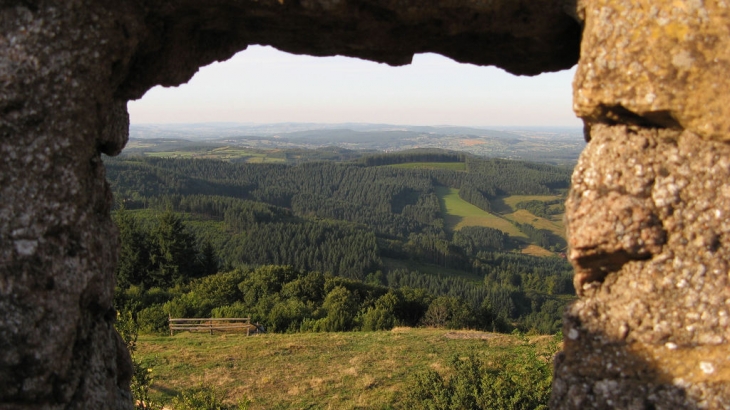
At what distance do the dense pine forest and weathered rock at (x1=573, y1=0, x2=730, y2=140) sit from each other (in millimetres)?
9717

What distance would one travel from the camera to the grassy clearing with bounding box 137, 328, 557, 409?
37.7 feet

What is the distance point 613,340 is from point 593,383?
0.35 meters

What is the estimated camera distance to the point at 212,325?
20.9m

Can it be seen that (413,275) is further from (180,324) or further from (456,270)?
(180,324)

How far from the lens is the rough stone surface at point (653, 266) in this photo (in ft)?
10.7

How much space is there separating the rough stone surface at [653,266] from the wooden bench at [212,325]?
57.5 ft

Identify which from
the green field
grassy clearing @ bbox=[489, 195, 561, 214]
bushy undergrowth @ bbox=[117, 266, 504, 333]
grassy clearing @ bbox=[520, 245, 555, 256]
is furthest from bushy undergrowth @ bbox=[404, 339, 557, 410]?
grassy clearing @ bbox=[489, 195, 561, 214]

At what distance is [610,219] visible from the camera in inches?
134

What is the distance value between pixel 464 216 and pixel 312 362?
155 m

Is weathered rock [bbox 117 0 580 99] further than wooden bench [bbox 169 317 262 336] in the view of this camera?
No

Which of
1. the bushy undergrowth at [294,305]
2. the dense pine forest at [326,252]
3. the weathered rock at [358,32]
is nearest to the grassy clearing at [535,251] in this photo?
the dense pine forest at [326,252]

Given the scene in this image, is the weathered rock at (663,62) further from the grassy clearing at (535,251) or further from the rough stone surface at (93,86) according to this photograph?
the grassy clearing at (535,251)

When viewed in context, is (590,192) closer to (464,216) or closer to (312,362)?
(312,362)

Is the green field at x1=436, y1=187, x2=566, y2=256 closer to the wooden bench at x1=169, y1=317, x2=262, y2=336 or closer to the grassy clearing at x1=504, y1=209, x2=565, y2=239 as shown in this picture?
the grassy clearing at x1=504, y1=209, x2=565, y2=239
